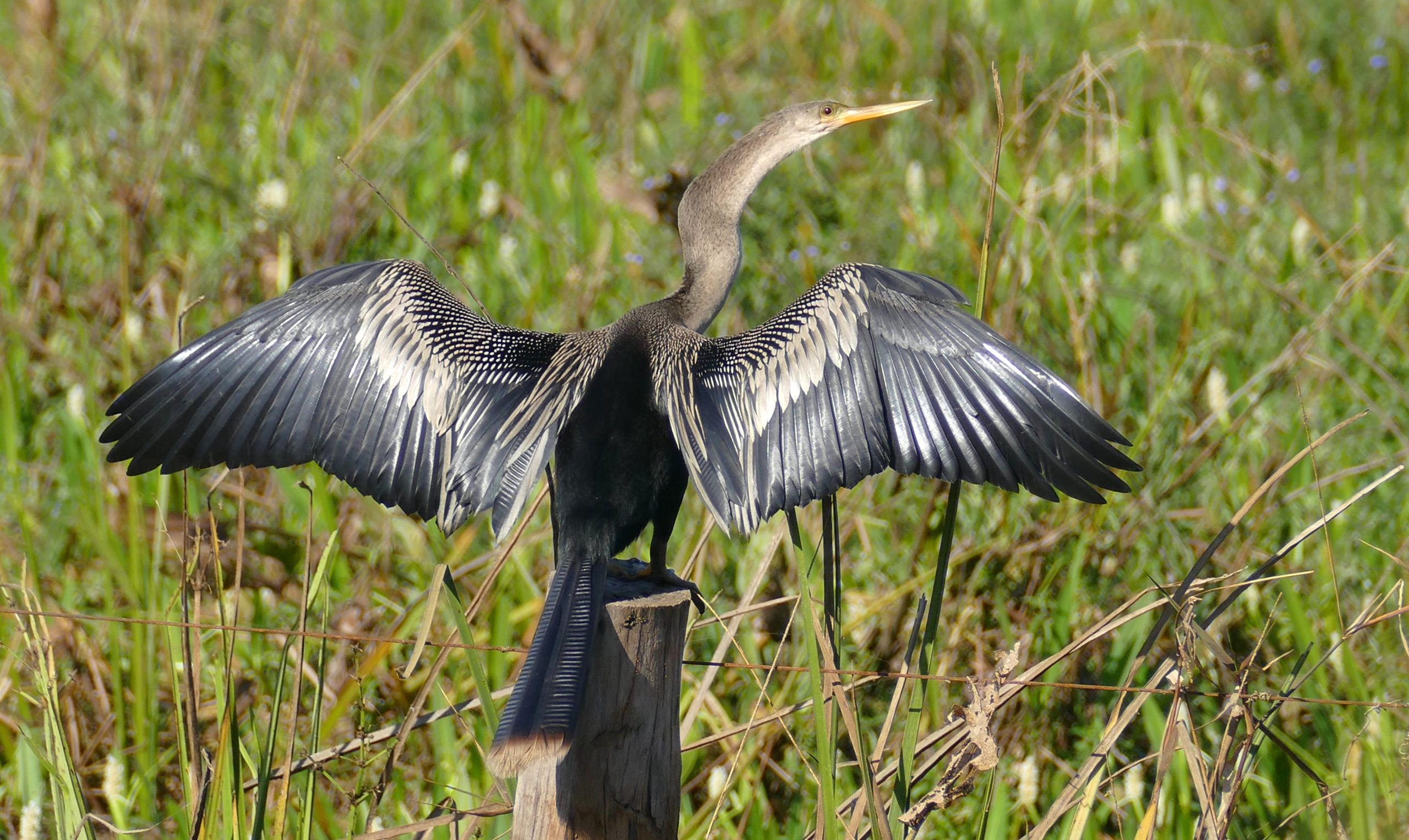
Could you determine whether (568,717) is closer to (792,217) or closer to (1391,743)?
(1391,743)

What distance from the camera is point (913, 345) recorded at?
7.60 ft

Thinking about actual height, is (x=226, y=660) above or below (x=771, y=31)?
below

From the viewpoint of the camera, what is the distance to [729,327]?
4344 mm

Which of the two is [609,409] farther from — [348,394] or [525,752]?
[525,752]

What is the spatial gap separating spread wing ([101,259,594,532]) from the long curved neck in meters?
0.39

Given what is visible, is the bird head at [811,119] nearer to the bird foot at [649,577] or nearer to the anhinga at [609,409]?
the anhinga at [609,409]

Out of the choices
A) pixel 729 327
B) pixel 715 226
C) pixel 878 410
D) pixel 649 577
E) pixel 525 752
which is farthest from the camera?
pixel 729 327

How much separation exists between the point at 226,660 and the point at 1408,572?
2.60 m

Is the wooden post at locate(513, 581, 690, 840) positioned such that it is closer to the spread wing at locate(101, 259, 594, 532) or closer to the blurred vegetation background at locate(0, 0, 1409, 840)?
the blurred vegetation background at locate(0, 0, 1409, 840)

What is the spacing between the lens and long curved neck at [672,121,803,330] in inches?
114

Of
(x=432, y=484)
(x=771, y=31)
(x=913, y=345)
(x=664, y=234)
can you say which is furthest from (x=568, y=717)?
(x=771, y=31)

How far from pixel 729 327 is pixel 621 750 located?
2.47 meters

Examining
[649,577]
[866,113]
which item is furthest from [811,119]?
[649,577]

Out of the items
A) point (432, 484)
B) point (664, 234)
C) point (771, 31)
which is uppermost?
point (771, 31)
